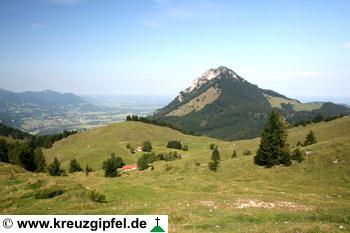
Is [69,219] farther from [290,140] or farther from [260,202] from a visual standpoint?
[290,140]

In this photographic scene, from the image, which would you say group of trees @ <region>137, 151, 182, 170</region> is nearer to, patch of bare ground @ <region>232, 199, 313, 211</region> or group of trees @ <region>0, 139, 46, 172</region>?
group of trees @ <region>0, 139, 46, 172</region>

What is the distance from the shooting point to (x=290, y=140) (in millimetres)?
132750

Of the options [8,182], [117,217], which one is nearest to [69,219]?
[117,217]

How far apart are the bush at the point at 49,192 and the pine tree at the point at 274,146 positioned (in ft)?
140

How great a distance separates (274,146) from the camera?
66.1 m

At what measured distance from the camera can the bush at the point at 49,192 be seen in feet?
108

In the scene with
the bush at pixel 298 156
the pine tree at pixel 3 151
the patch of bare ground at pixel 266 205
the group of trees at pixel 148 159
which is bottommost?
the group of trees at pixel 148 159

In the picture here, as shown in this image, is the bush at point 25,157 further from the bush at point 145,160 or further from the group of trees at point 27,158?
the bush at point 145,160

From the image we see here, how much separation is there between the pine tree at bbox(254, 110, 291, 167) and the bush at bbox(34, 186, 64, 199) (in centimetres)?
4266

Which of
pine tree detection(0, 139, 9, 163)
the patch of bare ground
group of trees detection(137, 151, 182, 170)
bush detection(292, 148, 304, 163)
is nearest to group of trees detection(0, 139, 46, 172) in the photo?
pine tree detection(0, 139, 9, 163)

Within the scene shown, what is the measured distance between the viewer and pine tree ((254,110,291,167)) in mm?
65312

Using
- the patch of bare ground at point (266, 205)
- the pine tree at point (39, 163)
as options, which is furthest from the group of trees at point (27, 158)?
the patch of bare ground at point (266, 205)

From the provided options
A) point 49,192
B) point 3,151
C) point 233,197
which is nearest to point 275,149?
point 233,197

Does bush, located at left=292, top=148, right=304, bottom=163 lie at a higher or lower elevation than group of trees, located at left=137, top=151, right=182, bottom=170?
higher
